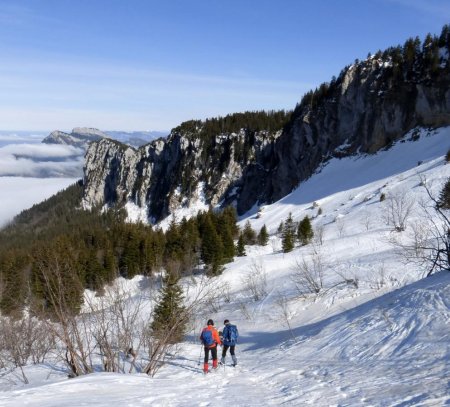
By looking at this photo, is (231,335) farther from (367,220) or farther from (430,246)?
(367,220)

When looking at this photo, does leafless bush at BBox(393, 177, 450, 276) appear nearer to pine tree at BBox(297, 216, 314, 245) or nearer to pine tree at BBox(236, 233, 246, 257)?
pine tree at BBox(297, 216, 314, 245)

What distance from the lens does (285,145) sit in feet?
345

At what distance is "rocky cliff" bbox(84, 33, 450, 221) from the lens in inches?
2864

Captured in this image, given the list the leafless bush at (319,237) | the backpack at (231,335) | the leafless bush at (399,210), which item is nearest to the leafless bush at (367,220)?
the leafless bush at (399,210)

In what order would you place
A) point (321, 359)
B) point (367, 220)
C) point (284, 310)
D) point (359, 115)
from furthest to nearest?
point (359, 115), point (367, 220), point (284, 310), point (321, 359)

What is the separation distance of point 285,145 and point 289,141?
1947 millimetres

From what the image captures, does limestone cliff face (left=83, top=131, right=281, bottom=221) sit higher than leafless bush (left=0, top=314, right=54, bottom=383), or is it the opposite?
limestone cliff face (left=83, top=131, right=281, bottom=221)

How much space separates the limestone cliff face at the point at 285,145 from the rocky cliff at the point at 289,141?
18 cm

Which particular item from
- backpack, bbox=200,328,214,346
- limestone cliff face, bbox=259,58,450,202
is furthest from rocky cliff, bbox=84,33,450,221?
backpack, bbox=200,328,214,346

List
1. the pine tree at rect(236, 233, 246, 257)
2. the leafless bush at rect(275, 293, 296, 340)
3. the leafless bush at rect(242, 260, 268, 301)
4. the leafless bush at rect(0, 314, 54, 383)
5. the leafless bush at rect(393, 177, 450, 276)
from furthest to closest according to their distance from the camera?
the pine tree at rect(236, 233, 246, 257) < the leafless bush at rect(242, 260, 268, 301) < the leafless bush at rect(275, 293, 296, 340) < the leafless bush at rect(0, 314, 54, 383) < the leafless bush at rect(393, 177, 450, 276)

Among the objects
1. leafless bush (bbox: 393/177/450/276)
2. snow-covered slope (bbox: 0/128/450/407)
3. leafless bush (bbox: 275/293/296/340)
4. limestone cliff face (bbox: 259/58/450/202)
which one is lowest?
leafless bush (bbox: 275/293/296/340)

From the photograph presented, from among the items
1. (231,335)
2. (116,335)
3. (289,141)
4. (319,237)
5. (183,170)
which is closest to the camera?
(231,335)

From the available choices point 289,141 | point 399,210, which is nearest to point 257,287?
point 399,210

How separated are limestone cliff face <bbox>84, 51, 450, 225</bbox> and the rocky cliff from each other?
181 millimetres
